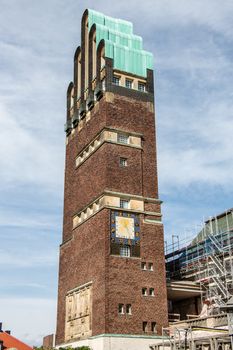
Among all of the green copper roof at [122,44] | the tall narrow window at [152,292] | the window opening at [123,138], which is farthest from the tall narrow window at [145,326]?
the green copper roof at [122,44]

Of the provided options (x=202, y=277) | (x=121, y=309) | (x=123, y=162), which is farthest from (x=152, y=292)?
(x=123, y=162)

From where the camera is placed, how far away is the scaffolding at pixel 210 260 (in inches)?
2205

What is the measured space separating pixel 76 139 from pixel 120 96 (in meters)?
8.93

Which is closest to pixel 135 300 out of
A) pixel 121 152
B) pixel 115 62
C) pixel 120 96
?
pixel 121 152

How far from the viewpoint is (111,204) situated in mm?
54406

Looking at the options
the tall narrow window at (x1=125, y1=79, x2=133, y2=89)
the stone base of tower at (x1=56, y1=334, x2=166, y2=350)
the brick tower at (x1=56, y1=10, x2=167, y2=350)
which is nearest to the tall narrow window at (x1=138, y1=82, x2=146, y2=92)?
the brick tower at (x1=56, y1=10, x2=167, y2=350)

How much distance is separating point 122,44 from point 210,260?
2731 cm

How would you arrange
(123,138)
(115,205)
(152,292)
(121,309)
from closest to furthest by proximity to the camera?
(121,309), (152,292), (115,205), (123,138)

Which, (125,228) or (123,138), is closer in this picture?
(125,228)

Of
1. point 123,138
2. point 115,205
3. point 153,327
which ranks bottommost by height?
point 153,327

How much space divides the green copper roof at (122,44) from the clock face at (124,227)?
17.9 meters

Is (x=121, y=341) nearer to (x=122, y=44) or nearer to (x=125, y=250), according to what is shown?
(x=125, y=250)

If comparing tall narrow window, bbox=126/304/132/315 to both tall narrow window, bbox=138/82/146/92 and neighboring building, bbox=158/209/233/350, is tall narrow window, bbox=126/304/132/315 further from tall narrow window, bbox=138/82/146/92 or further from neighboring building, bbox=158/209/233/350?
tall narrow window, bbox=138/82/146/92

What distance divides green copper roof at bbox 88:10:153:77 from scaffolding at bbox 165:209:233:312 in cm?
2010
